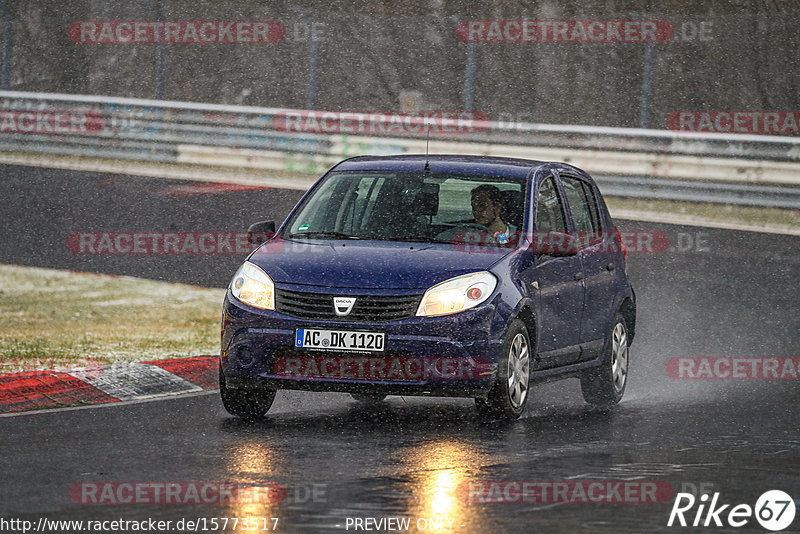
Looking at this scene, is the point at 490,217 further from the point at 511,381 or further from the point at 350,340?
the point at 350,340

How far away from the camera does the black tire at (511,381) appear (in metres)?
9.44

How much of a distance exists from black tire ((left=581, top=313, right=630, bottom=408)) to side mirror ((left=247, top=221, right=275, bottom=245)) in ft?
8.10

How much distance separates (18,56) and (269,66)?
706 cm

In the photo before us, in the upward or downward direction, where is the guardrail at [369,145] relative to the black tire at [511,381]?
upward

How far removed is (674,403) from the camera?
11.4 metres

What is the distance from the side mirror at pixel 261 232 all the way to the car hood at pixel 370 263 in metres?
0.45

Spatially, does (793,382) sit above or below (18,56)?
below

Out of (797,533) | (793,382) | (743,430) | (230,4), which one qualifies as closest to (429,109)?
(230,4)

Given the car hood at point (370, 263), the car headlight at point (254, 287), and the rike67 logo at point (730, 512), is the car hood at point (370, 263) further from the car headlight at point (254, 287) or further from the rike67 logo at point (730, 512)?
the rike67 logo at point (730, 512)

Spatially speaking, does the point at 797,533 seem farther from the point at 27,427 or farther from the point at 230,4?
the point at 230,4

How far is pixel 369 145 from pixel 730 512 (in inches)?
674

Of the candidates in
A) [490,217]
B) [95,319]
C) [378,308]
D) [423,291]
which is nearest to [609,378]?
[490,217]

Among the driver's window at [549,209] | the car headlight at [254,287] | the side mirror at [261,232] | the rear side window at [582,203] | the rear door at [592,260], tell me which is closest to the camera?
the car headlight at [254,287]

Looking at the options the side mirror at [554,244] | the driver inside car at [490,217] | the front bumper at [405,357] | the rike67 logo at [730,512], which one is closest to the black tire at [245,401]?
the front bumper at [405,357]
